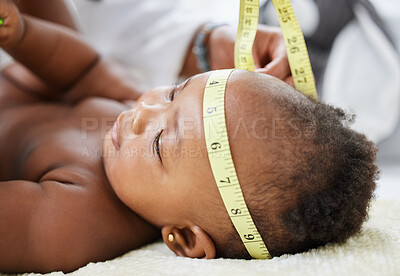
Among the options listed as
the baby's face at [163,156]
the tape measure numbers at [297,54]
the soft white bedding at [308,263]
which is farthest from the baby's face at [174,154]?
the tape measure numbers at [297,54]

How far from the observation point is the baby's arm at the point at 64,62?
1.59 m

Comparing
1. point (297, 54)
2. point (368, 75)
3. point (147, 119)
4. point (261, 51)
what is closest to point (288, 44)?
point (297, 54)

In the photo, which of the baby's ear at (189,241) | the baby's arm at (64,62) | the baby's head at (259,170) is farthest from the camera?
the baby's arm at (64,62)

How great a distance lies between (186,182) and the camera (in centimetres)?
109

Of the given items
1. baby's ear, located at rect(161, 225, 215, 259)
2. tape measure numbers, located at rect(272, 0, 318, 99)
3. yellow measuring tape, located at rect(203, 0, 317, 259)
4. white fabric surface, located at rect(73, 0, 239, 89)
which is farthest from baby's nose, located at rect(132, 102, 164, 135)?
white fabric surface, located at rect(73, 0, 239, 89)

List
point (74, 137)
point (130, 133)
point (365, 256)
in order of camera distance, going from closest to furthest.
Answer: point (365, 256)
point (130, 133)
point (74, 137)

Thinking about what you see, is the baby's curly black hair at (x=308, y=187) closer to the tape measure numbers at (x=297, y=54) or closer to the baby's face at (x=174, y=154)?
the baby's face at (x=174, y=154)

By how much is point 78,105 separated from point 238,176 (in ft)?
2.91

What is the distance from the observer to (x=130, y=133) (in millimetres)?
1255

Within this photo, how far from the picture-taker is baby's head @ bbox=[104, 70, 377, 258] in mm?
1021

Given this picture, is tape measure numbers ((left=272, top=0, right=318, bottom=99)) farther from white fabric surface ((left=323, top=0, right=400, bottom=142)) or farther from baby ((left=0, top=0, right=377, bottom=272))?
white fabric surface ((left=323, top=0, right=400, bottom=142))

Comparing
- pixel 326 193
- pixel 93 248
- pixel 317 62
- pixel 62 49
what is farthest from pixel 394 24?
pixel 93 248

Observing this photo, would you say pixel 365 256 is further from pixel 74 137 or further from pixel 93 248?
pixel 74 137

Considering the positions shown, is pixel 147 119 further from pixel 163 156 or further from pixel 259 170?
pixel 259 170
